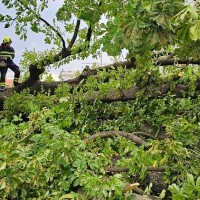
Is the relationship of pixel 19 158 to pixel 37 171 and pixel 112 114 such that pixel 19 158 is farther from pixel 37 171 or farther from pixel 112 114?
pixel 112 114

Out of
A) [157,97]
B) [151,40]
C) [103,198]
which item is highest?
[151,40]

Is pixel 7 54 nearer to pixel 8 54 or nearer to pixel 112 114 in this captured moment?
pixel 8 54

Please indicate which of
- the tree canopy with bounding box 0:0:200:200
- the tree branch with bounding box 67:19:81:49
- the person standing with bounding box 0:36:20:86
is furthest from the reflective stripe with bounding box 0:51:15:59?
the tree branch with bounding box 67:19:81:49

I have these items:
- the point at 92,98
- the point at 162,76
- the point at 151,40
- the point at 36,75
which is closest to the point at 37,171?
the point at 151,40

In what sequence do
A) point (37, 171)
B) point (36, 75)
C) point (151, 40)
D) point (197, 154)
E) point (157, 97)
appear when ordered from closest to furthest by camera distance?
point (151, 40) < point (37, 171) < point (197, 154) < point (157, 97) < point (36, 75)

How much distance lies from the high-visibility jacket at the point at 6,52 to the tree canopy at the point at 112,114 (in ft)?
7.04

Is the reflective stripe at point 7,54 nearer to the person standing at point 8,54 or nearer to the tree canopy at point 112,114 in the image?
the person standing at point 8,54

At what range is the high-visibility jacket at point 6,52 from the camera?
951 centimetres

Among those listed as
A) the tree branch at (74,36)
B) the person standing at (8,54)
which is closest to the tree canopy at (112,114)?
the tree branch at (74,36)

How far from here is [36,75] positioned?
7.30 meters

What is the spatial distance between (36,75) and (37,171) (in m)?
4.15

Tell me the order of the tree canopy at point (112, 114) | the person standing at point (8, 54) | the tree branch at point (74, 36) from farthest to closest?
the person standing at point (8, 54)
the tree branch at point (74, 36)
the tree canopy at point (112, 114)

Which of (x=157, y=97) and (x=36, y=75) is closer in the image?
(x=157, y=97)

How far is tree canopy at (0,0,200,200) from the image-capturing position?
2682mm
